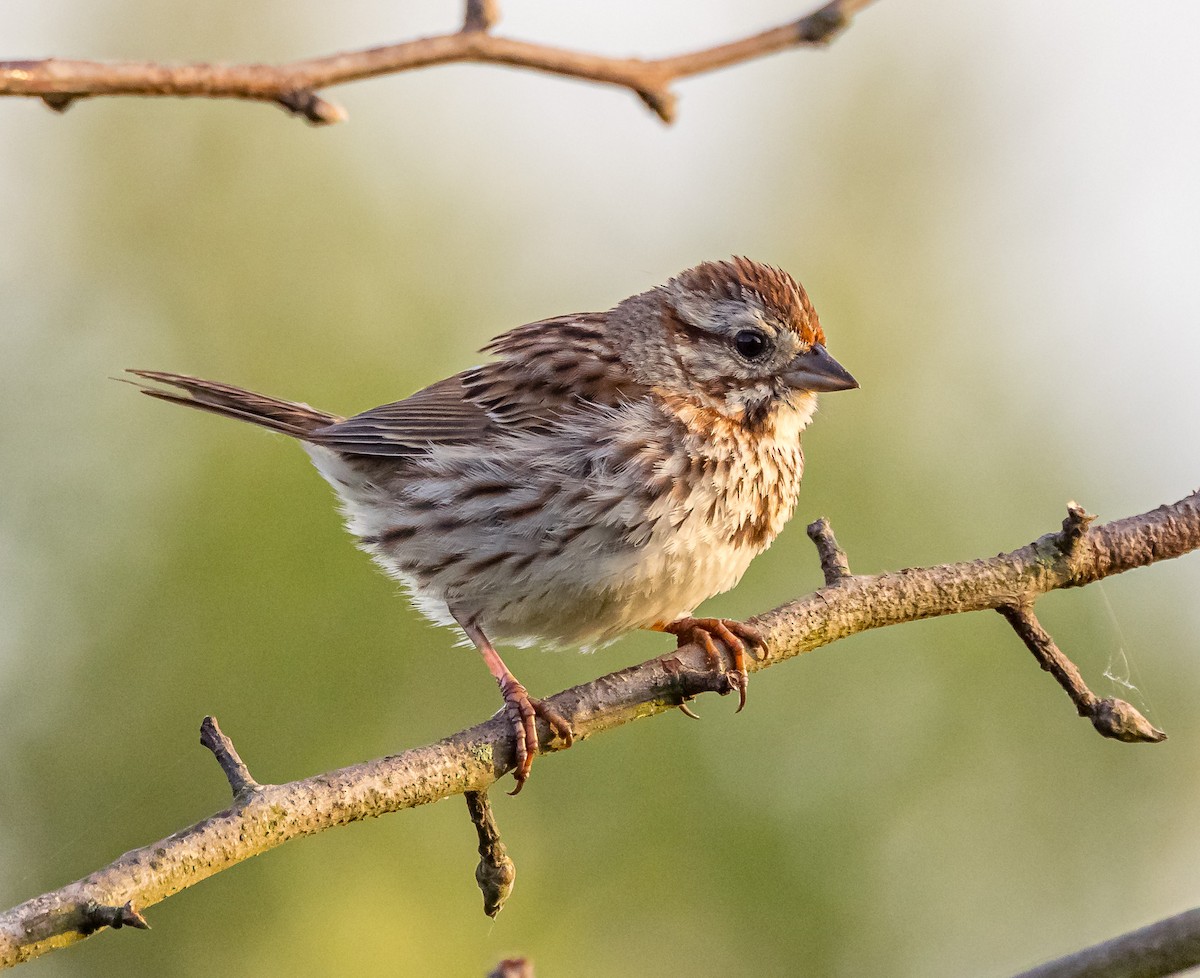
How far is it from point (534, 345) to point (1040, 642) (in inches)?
93.1

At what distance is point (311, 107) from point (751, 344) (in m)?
3.46

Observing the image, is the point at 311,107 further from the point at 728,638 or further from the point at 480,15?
the point at 728,638

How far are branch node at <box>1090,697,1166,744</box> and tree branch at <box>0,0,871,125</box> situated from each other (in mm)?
2386

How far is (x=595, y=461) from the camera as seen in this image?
462 cm

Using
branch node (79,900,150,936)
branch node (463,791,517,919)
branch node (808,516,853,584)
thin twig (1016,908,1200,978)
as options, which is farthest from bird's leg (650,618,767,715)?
branch node (79,900,150,936)

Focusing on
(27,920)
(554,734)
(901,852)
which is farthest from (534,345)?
(901,852)

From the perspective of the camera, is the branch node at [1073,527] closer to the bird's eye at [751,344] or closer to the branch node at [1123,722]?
the branch node at [1123,722]

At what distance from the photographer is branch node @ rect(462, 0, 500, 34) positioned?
5.53ft

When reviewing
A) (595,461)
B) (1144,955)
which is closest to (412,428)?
(595,461)

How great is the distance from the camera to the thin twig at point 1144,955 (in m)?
2.23

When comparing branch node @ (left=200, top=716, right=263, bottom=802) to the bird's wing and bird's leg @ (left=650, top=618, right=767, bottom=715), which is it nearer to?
bird's leg @ (left=650, top=618, right=767, bottom=715)

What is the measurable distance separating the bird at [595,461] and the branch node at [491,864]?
1.81 feet

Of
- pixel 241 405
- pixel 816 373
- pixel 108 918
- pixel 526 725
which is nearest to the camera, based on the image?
pixel 108 918

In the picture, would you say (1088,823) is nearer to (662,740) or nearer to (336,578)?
(662,740)
